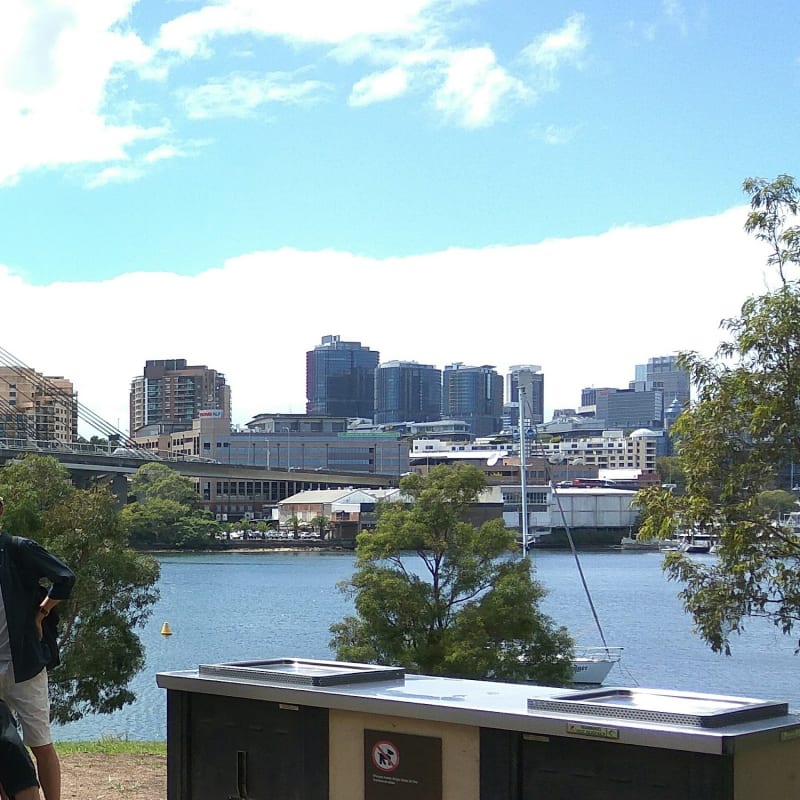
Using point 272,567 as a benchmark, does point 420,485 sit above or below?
above

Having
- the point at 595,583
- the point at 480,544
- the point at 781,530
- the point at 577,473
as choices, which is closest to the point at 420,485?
the point at 480,544

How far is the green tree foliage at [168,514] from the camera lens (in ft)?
329

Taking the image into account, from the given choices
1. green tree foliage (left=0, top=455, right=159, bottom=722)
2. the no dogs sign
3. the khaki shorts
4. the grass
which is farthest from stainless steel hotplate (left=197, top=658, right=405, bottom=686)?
green tree foliage (left=0, top=455, right=159, bottom=722)

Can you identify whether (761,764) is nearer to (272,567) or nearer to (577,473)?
(272,567)

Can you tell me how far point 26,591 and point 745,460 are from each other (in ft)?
23.6

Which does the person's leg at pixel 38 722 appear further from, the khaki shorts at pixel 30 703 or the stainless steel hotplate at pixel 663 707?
the stainless steel hotplate at pixel 663 707

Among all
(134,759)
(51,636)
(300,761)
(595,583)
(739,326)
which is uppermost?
(739,326)

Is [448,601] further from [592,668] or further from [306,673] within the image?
[306,673]

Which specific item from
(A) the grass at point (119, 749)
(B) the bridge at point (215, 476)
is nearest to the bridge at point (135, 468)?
(B) the bridge at point (215, 476)

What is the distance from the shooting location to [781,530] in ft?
37.0

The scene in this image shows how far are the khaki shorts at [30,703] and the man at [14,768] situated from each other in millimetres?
467

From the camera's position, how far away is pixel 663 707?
4.98m

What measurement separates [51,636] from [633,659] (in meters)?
38.9

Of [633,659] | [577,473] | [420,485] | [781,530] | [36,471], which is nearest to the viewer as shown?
[781,530]
